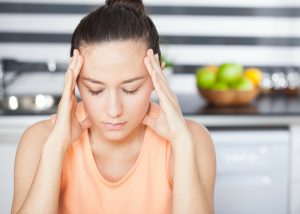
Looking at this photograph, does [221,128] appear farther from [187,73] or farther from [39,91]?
[39,91]

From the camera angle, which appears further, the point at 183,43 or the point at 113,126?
the point at 183,43

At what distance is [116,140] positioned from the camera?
50.1 inches

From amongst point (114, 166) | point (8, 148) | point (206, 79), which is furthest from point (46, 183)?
point (206, 79)

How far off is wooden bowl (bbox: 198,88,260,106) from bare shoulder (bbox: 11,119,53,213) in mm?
1202

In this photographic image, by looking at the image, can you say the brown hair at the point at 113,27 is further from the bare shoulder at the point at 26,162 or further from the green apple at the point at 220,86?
the green apple at the point at 220,86

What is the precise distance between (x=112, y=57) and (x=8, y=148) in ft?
3.94

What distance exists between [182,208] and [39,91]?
180cm

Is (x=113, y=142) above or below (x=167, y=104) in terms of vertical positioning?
below

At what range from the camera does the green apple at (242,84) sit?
2.39 m

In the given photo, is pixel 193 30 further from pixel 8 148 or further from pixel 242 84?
pixel 8 148

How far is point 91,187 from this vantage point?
1329 millimetres

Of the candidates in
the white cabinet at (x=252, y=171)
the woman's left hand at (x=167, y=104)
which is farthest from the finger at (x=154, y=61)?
the white cabinet at (x=252, y=171)

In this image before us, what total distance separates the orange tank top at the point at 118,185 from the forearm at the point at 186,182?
0.28 feet

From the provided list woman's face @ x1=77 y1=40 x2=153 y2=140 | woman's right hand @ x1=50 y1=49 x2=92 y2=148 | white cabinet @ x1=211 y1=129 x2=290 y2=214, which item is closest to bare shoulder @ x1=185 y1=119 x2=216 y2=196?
woman's face @ x1=77 y1=40 x2=153 y2=140
